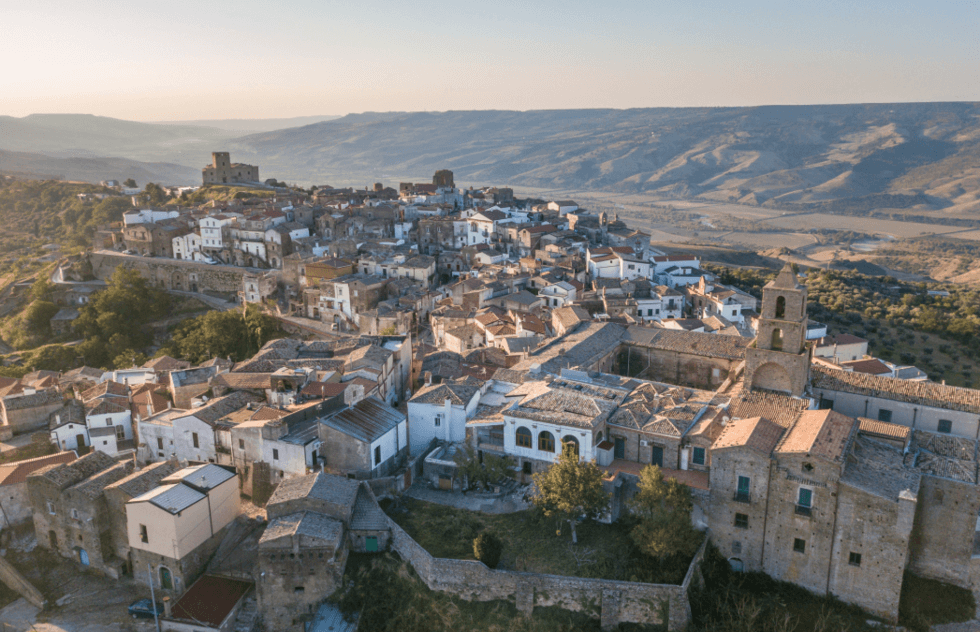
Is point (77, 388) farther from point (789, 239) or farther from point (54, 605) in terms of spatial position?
point (789, 239)

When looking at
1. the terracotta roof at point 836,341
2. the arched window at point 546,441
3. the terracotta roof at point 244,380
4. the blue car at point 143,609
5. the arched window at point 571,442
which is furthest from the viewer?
the terracotta roof at point 836,341

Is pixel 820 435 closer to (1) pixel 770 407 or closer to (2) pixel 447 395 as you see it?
(1) pixel 770 407

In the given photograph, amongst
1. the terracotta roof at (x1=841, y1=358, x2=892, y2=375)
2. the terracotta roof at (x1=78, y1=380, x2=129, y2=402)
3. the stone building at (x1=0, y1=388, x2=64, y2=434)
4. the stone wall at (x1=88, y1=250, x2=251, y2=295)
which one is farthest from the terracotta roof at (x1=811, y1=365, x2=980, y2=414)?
the stone wall at (x1=88, y1=250, x2=251, y2=295)

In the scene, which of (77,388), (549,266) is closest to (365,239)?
(549,266)

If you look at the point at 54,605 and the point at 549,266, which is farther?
the point at 549,266

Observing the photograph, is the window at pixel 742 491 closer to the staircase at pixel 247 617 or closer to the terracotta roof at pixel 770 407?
the terracotta roof at pixel 770 407

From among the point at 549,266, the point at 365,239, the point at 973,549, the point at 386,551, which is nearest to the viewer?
the point at 973,549

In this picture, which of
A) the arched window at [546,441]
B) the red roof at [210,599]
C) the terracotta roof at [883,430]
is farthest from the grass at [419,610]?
the terracotta roof at [883,430]
